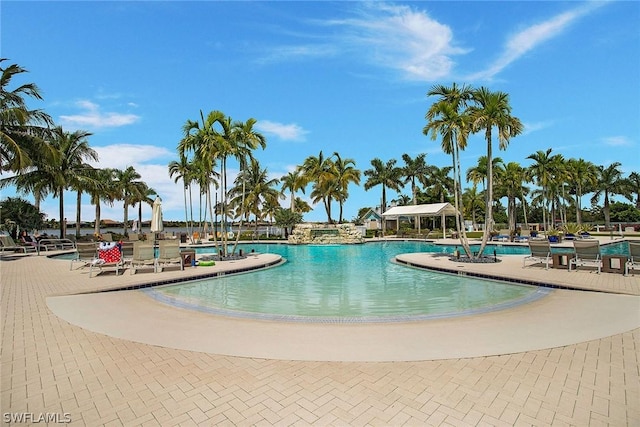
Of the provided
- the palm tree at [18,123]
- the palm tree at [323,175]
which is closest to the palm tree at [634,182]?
the palm tree at [323,175]

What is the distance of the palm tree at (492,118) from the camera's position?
45.1ft

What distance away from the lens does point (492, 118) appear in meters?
13.8

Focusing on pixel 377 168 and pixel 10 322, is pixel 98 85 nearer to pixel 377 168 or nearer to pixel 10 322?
pixel 10 322

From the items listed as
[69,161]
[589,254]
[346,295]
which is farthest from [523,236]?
[69,161]

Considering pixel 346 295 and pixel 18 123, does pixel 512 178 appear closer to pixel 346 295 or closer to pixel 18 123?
pixel 346 295

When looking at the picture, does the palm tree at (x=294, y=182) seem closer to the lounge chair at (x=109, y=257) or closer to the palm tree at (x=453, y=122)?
the palm tree at (x=453, y=122)

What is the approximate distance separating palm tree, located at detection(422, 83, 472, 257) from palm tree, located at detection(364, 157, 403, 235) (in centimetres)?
2463

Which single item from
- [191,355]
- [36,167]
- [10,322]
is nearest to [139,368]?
[191,355]

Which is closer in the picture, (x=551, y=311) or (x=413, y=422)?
(x=413, y=422)

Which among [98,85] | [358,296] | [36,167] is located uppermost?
[98,85]

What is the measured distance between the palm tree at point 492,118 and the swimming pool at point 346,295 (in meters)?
5.60

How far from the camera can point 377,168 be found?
3991 centimetres

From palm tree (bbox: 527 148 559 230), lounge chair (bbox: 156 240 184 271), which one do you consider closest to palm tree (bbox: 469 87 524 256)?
lounge chair (bbox: 156 240 184 271)

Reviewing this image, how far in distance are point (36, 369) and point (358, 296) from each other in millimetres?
6416
